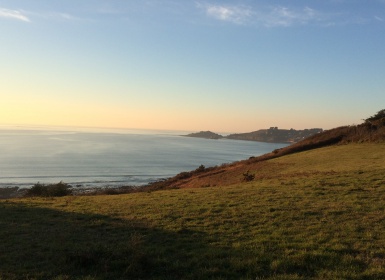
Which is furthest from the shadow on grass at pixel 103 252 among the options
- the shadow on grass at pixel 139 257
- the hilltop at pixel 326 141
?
the hilltop at pixel 326 141

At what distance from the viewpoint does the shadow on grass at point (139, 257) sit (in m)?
7.71

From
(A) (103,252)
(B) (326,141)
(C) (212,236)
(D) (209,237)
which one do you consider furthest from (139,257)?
(B) (326,141)

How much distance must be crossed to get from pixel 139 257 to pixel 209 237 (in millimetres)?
3079

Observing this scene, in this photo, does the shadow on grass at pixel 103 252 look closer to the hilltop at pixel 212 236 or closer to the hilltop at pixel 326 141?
the hilltop at pixel 212 236

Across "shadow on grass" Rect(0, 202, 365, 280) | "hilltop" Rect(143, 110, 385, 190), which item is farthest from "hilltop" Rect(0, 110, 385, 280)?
"hilltop" Rect(143, 110, 385, 190)

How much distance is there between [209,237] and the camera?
10.7 metres

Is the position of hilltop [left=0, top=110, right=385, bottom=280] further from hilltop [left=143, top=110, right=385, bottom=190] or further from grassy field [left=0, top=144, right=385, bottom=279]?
hilltop [left=143, top=110, right=385, bottom=190]

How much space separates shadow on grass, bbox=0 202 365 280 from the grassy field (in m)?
0.03

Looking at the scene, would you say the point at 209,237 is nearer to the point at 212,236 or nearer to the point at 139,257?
the point at 212,236

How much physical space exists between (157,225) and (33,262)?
4728mm

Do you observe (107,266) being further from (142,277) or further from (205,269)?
(205,269)

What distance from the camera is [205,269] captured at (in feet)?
25.5

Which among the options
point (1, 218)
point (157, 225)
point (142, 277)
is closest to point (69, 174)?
point (1, 218)

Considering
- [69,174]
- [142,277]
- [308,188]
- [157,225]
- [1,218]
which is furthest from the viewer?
[69,174]
